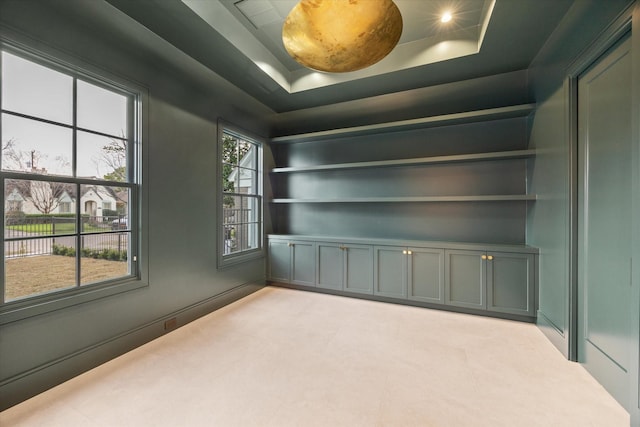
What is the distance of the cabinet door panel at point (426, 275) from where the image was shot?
337 centimetres

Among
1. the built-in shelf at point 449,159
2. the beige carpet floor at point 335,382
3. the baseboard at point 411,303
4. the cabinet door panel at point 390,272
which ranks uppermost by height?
the built-in shelf at point 449,159

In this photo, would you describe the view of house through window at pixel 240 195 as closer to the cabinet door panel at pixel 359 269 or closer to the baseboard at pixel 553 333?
the cabinet door panel at pixel 359 269

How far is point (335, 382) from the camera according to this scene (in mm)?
1962

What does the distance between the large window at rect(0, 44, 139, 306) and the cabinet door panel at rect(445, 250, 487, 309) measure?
3541 millimetres

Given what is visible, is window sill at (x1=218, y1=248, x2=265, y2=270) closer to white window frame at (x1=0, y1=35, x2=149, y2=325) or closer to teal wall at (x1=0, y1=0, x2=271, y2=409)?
teal wall at (x1=0, y1=0, x2=271, y2=409)

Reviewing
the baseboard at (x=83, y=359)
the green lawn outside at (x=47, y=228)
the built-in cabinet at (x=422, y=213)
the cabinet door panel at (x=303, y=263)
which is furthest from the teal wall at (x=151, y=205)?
the built-in cabinet at (x=422, y=213)

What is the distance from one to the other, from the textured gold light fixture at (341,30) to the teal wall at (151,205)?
5.96 feet

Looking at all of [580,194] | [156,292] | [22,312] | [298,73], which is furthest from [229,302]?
[580,194]

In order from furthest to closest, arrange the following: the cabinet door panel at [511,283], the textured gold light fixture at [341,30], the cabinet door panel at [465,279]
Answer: the cabinet door panel at [465,279] → the cabinet door panel at [511,283] → the textured gold light fixture at [341,30]

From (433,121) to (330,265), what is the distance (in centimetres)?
248

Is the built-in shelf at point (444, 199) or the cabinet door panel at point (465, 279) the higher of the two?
the built-in shelf at point (444, 199)

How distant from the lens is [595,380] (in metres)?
1.97

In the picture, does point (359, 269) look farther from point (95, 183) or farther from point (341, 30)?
point (95, 183)

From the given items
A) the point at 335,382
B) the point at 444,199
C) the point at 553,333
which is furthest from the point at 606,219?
the point at 335,382
